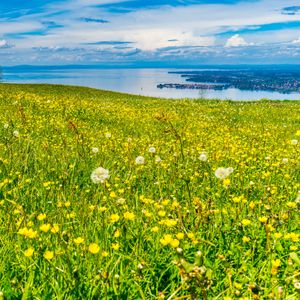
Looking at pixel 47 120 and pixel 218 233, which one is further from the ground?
pixel 47 120

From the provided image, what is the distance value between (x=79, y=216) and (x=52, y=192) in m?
1.03

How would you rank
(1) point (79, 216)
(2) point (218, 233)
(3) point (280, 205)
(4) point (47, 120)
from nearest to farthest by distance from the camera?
1. (2) point (218, 233)
2. (1) point (79, 216)
3. (3) point (280, 205)
4. (4) point (47, 120)

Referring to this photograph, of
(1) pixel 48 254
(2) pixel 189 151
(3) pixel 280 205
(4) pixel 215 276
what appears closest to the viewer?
(1) pixel 48 254

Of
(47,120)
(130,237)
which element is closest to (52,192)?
(130,237)

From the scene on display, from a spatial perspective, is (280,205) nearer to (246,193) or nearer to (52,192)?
(246,193)

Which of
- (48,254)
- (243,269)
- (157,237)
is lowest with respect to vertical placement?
(243,269)

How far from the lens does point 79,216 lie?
431 cm

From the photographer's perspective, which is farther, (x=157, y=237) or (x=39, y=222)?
(x=39, y=222)

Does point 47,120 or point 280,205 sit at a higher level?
point 47,120

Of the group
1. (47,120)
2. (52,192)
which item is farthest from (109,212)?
(47,120)

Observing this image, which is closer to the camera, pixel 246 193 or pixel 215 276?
pixel 215 276

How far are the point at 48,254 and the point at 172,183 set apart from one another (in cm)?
337

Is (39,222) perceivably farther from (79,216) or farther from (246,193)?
(246,193)

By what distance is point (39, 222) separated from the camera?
14.0 feet
